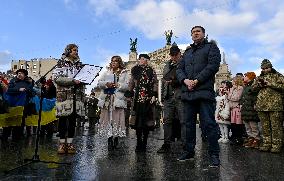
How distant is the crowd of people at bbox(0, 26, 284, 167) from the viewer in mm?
4809

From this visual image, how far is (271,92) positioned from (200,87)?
2.59m

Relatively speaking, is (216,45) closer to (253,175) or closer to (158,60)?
(253,175)

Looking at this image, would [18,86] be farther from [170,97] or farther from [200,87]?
[200,87]

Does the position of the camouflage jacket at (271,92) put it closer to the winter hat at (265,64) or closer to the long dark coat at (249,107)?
the winter hat at (265,64)

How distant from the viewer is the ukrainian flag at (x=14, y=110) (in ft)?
27.9

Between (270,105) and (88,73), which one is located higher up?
(88,73)

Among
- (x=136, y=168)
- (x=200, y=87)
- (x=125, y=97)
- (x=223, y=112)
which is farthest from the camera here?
(x=223, y=112)

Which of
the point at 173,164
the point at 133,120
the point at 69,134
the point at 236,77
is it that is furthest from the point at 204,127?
the point at 236,77

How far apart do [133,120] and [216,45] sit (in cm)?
208

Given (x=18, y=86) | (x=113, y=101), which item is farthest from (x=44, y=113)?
(x=113, y=101)

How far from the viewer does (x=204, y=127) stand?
479 cm

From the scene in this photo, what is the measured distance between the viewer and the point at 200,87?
4.78 metres

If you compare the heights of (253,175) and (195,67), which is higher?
(195,67)

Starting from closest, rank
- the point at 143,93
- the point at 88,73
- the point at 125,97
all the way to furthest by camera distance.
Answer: the point at 88,73 → the point at 143,93 → the point at 125,97
